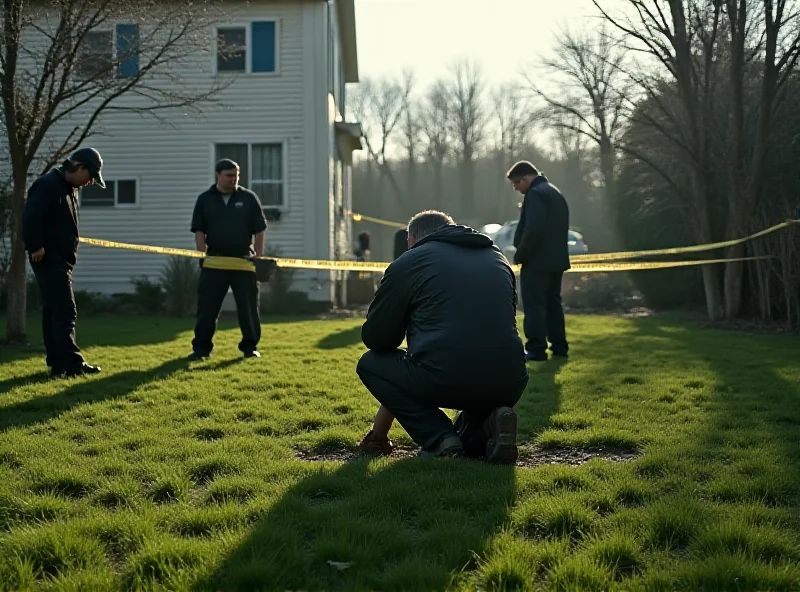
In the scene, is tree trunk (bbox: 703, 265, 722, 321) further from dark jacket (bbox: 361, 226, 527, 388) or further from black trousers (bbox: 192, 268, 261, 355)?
dark jacket (bbox: 361, 226, 527, 388)

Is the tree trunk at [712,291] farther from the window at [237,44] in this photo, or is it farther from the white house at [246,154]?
the window at [237,44]

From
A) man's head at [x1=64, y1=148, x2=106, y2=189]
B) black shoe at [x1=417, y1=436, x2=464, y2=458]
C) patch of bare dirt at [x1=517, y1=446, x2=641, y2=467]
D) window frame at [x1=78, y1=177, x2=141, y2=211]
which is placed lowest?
patch of bare dirt at [x1=517, y1=446, x2=641, y2=467]

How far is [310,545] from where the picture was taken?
345cm

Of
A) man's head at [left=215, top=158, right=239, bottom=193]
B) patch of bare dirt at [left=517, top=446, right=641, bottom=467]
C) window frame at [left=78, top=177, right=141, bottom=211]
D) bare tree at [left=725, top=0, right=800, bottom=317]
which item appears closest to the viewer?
patch of bare dirt at [left=517, top=446, right=641, bottom=467]

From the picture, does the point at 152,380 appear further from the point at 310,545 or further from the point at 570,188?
the point at 570,188

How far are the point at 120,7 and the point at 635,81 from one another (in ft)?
29.2

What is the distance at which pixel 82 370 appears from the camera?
8.48 meters

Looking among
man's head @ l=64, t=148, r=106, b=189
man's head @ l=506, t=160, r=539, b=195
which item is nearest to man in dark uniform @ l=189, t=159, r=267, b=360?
man's head @ l=64, t=148, r=106, b=189

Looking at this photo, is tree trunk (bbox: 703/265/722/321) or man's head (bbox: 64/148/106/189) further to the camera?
tree trunk (bbox: 703/265/722/321)

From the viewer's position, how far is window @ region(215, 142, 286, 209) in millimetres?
19938

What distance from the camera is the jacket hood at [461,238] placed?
4988 millimetres

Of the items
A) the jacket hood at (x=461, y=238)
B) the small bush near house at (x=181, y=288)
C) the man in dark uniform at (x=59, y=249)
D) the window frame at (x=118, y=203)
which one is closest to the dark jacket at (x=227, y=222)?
the man in dark uniform at (x=59, y=249)

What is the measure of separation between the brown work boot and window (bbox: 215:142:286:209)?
49.4ft

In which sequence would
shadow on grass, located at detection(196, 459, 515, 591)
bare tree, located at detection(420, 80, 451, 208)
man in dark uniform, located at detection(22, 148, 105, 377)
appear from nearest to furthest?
shadow on grass, located at detection(196, 459, 515, 591), man in dark uniform, located at detection(22, 148, 105, 377), bare tree, located at detection(420, 80, 451, 208)
